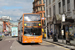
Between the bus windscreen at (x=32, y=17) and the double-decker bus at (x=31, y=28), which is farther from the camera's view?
the bus windscreen at (x=32, y=17)

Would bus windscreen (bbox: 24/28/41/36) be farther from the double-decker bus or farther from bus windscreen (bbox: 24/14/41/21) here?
bus windscreen (bbox: 24/14/41/21)

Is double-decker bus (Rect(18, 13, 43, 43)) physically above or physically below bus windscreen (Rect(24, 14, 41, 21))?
below

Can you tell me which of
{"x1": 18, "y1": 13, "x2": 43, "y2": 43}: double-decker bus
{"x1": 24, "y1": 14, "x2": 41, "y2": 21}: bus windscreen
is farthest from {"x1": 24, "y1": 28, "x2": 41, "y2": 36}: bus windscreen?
{"x1": 24, "y1": 14, "x2": 41, "y2": 21}: bus windscreen

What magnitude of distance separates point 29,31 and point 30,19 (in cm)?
155

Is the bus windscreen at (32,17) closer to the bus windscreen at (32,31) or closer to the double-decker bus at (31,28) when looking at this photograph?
the double-decker bus at (31,28)

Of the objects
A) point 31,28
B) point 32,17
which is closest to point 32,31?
point 31,28

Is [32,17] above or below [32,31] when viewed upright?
above

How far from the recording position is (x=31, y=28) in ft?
60.5

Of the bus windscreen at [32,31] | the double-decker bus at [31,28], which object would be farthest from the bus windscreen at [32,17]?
the bus windscreen at [32,31]

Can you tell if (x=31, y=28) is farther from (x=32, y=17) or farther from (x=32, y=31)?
(x=32, y=17)

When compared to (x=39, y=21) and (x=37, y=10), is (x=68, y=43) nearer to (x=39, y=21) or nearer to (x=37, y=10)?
(x=39, y=21)

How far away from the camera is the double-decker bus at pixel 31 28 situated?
18.2 meters

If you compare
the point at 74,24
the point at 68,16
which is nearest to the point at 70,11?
the point at 68,16

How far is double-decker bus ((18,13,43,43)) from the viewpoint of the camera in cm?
1816
